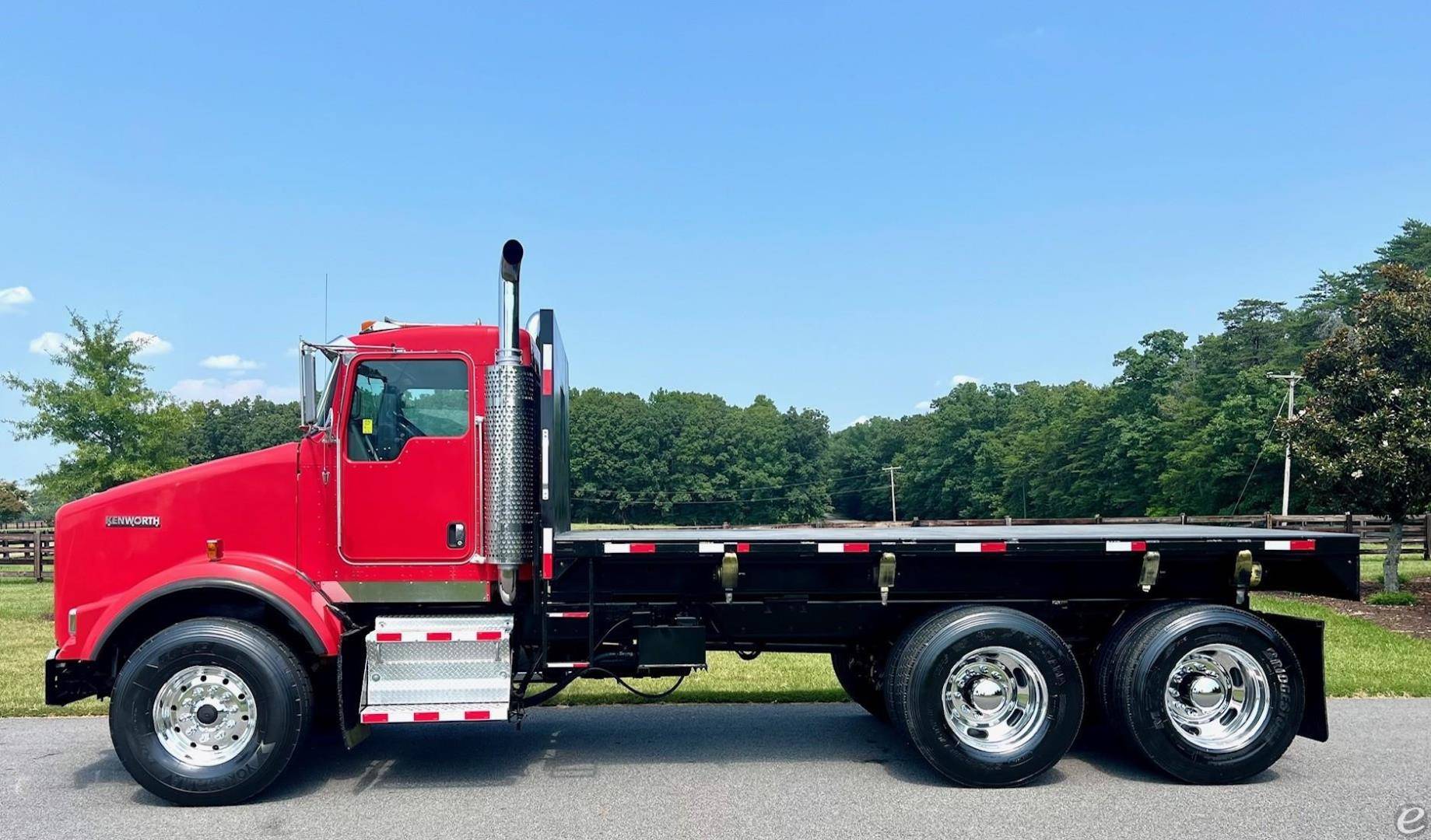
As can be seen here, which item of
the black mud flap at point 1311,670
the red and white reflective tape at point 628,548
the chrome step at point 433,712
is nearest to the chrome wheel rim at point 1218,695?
the black mud flap at point 1311,670

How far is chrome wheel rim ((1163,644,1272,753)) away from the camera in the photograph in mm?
6387

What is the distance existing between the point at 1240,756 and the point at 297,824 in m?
5.58

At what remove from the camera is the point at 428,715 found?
6004mm

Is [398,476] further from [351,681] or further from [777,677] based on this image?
[777,677]

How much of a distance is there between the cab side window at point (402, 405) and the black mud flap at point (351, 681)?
3.70 feet

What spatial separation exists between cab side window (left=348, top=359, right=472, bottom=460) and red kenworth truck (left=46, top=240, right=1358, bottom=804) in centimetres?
2

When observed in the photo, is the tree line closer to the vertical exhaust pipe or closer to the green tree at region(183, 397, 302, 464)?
the green tree at region(183, 397, 302, 464)

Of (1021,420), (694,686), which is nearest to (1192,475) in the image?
(1021,420)

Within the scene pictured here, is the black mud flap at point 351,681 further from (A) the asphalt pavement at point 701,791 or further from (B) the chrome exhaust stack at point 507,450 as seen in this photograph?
(B) the chrome exhaust stack at point 507,450

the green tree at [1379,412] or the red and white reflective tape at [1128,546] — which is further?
the green tree at [1379,412]

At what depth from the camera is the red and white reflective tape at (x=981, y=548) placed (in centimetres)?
649

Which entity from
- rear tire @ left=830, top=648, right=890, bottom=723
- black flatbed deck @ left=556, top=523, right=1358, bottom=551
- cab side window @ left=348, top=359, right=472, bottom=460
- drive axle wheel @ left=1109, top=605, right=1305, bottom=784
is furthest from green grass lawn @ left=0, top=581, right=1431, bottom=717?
cab side window @ left=348, top=359, right=472, bottom=460

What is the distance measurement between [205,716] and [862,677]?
4.54 m

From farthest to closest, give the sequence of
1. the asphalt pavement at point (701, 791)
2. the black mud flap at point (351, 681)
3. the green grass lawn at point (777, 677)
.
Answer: the green grass lawn at point (777, 677) < the black mud flap at point (351, 681) < the asphalt pavement at point (701, 791)
